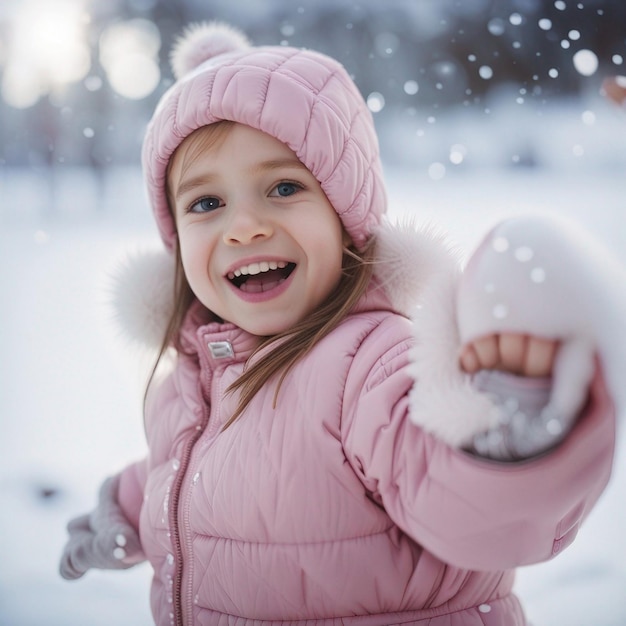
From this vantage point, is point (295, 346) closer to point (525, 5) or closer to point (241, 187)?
point (241, 187)

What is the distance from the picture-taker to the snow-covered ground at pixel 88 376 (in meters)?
1.28

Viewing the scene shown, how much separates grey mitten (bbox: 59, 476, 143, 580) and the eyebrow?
0.57 meters

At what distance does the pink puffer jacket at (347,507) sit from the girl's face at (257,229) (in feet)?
0.23

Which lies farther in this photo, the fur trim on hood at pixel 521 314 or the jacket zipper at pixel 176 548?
the jacket zipper at pixel 176 548

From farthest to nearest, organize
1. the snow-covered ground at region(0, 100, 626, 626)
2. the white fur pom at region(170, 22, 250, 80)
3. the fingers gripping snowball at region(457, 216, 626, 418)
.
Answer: the snow-covered ground at region(0, 100, 626, 626) → the white fur pom at region(170, 22, 250, 80) → the fingers gripping snowball at region(457, 216, 626, 418)

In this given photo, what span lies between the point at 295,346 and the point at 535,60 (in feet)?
3.06

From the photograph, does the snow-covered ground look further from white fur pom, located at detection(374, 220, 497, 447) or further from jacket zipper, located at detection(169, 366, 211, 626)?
white fur pom, located at detection(374, 220, 497, 447)

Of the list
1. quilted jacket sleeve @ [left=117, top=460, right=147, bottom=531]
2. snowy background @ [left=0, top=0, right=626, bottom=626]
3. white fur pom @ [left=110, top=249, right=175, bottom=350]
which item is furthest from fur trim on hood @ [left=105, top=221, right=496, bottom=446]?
quilted jacket sleeve @ [left=117, top=460, right=147, bottom=531]

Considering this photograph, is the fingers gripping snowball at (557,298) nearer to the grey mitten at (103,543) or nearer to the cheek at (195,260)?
the cheek at (195,260)

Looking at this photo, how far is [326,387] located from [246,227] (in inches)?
9.6

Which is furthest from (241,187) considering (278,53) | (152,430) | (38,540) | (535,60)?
(38,540)

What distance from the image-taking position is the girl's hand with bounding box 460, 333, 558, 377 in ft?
1.85

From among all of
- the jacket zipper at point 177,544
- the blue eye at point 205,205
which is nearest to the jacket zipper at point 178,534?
the jacket zipper at point 177,544

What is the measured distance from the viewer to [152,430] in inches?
42.9
